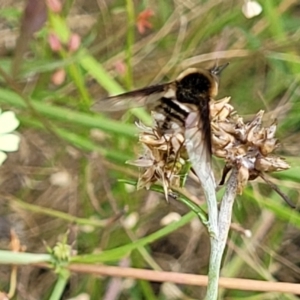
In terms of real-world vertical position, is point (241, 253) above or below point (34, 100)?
below

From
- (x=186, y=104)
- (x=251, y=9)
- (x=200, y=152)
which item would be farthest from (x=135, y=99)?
(x=251, y=9)

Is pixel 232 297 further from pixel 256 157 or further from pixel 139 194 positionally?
pixel 256 157

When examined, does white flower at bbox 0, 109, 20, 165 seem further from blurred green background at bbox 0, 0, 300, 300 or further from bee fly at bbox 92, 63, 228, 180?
blurred green background at bbox 0, 0, 300, 300

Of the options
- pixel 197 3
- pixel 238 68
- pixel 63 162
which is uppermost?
pixel 197 3

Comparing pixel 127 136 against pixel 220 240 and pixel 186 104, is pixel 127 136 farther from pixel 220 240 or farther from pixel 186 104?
pixel 220 240

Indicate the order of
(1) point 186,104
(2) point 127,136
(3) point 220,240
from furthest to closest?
(2) point 127,136
(1) point 186,104
(3) point 220,240

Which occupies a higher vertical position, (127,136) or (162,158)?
(127,136)

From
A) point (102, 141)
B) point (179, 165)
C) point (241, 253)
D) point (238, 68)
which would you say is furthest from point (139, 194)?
point (179, 165)
